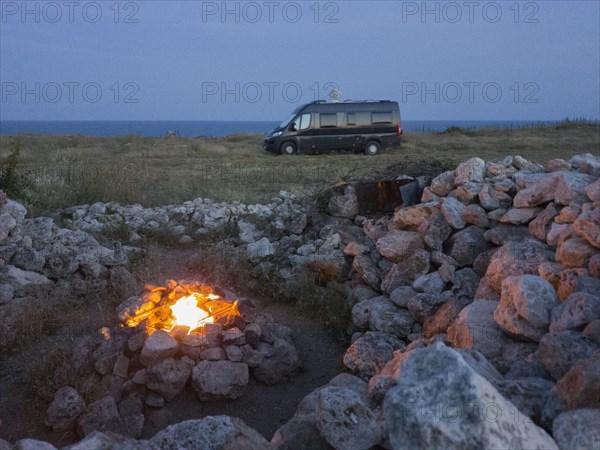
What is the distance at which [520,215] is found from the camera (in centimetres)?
568

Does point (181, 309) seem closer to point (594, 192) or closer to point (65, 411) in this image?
point (65, 411)

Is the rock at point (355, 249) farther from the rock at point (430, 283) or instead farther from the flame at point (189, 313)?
the flame at point (189, 313)

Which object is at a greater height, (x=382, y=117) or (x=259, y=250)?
(x=382, y=117)

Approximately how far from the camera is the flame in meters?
5.38

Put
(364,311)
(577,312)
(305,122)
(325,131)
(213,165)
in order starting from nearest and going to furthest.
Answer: (577,312)
(364,311)
(213,165)
(305,122)
(325,131)

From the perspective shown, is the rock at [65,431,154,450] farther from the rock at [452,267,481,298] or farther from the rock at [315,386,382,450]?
the rock at [452,267,481,298]

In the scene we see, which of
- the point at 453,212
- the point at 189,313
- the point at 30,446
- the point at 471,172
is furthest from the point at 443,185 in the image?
the point at 30,446

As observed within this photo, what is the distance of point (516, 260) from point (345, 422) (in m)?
2.47

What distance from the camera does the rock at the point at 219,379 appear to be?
486 centimetres

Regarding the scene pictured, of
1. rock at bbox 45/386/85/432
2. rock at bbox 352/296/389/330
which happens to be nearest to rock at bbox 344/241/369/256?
rock at bbox 352/296/389/330

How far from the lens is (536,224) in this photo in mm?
5332

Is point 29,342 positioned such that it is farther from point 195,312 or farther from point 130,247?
point 130,247

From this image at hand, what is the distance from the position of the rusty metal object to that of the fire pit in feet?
8.18

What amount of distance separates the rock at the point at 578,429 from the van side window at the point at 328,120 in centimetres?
1988
